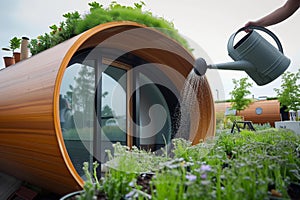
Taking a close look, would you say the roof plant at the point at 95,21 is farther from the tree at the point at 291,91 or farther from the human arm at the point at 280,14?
the tree at the point at 291,91

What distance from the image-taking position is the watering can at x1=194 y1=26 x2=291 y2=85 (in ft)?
4.49

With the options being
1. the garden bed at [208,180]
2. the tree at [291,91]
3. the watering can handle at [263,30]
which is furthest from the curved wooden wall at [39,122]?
the tree at [291,91]

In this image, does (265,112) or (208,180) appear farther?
(265,112)

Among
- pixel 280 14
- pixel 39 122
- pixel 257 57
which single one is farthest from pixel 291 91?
pixel 39 122

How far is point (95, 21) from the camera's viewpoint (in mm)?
2186

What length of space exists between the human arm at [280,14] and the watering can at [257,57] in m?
0.08

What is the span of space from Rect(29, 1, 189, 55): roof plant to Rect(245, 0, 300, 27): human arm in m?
1.26

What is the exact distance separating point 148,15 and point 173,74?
3.85 ft

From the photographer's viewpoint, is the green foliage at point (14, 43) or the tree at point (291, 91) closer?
the green foliage at point (14, 43)

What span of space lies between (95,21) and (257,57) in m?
1.55

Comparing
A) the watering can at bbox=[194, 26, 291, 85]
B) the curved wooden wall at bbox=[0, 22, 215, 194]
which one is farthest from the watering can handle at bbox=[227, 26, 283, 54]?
the curved wooden wall at bbox=[0, 22, 215, 194]

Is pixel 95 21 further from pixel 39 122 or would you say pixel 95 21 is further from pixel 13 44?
pixel 13 44

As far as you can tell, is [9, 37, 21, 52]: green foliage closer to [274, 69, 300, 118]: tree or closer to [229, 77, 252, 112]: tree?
[274, 69, 300, 118]: tree

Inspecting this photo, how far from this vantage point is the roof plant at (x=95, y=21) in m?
2.23
